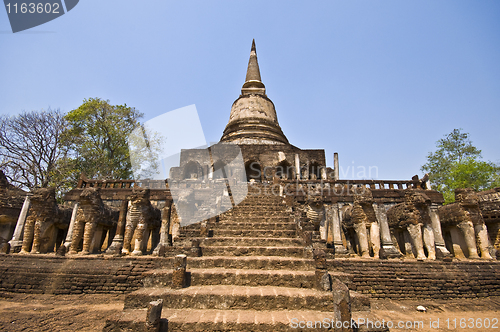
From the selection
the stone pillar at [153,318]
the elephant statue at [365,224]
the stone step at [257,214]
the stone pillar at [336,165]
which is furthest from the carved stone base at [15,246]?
the stone pillar at [336,165]

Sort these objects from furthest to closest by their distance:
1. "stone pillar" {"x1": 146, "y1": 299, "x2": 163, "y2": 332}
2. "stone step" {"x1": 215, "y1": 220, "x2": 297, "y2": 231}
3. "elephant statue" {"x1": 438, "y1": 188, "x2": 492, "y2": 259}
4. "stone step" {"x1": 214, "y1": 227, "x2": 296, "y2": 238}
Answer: "elephant statue" {"x1": 438, "y1": 188, "x2": 492, "y2": 259} < "stone step" {"x1": 215, "y1": 220, "x2": 297, "y2": 231} < "stone step" {"x1": 214, "y1": 227, "x2": 296, "y2": 238} < "stone pillar" {"x1": 146, "y1": 299, "x2": 163, "y2": 332}

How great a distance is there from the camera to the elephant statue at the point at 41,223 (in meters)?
9.34

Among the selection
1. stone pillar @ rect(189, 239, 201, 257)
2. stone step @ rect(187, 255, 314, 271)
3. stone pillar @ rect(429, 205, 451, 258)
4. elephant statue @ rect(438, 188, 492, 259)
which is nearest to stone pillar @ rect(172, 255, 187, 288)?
stone step @ rect(187, 255, 314, 271)

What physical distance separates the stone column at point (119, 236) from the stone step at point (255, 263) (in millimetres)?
4519

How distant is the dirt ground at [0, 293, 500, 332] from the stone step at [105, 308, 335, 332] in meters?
1.82

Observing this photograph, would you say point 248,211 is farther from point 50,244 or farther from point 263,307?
point 50,244

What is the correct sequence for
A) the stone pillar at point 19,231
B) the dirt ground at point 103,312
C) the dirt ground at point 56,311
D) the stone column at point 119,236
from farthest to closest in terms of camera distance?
the stone pillar at point 19,231, the stone column at point 119,236, the dirt ground at point 103,312, the dirt ground at point 56,311

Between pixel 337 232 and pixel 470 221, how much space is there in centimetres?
456

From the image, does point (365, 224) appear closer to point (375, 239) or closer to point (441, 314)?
point (375, 239)

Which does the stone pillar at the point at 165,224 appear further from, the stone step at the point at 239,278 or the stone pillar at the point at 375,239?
the stone pillar at the point at 375,239

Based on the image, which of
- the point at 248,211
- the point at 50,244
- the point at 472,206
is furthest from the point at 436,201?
the point at 50,244

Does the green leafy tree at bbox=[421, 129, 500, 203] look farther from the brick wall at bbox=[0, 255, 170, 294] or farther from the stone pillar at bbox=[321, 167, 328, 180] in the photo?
the brick wall at bbox=[0, 255, 170, 294]

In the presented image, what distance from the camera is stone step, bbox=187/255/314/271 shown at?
5113mm

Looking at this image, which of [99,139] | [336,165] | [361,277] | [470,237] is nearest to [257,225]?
[361,277]
